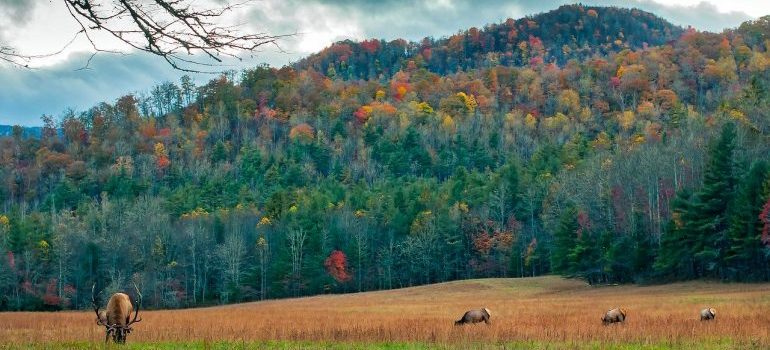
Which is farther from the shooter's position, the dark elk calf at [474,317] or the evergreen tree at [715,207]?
the evergreen tree at [715,207]

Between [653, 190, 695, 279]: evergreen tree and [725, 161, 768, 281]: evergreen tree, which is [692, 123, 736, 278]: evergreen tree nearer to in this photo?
[653, 190, 695, 279]: evergreen tree

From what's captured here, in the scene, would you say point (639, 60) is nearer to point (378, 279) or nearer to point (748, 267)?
point (378, 279)

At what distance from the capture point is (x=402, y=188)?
109m

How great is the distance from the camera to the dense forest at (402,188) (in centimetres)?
6195

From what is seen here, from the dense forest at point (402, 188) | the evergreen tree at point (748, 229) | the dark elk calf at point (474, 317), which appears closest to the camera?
the dark elk calf at point (474, 317)

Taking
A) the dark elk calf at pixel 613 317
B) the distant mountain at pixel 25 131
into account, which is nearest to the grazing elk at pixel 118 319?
the dark elk calf at pixel 613 317

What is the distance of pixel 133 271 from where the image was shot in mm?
84125

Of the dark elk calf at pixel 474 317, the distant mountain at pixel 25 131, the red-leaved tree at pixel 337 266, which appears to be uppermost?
the distant mountain at pixel 25 131

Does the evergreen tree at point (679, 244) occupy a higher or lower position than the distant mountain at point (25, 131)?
lower

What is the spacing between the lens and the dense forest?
6195 cm

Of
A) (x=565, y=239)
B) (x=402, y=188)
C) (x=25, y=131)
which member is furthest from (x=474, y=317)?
(x=25, y=131)

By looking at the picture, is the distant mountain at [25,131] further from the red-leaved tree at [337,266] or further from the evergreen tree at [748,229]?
the evergreen tree at [748,229]

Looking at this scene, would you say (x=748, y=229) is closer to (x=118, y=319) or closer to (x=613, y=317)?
(x=613, y=317)

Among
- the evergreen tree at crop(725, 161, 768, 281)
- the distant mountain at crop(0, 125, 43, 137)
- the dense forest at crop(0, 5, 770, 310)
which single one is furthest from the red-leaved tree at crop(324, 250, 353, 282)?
the distant mountain at crop(0, 125, 43, 137)
